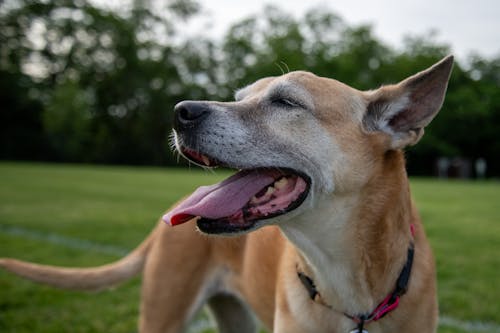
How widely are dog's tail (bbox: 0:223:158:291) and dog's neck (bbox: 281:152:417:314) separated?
5.18 ft

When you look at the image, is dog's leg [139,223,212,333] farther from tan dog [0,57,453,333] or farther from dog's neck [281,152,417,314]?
dog's neck [281,152,417,314]

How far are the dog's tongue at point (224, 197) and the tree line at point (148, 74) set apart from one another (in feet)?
144

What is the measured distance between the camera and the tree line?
1827 inches

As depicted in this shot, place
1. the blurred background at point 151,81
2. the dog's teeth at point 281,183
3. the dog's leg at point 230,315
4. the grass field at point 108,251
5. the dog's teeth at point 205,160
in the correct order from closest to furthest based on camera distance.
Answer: the dog's teeth at point 205,160 < the dog's teeth at point 281,183 < the dog's leg at point 230,315 < the grass field at point 108,251 < the blurred background at point 151,81

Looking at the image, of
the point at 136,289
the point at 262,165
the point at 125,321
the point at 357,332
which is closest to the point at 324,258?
the point at 357,332

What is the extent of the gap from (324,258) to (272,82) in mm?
1106

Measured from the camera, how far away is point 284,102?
2895 millimetres

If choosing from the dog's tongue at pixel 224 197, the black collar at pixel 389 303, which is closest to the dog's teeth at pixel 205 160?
the dog's tongue at pixel 224 197

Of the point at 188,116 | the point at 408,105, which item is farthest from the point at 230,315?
the point at 408,105

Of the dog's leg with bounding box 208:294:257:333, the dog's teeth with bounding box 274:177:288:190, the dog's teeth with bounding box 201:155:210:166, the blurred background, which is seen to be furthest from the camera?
the blurred background

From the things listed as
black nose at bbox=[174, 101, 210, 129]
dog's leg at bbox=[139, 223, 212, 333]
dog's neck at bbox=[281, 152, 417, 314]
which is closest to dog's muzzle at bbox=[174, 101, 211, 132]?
black nose at bbox=[174, 101, 210, 129]

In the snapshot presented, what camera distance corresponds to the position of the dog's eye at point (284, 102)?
2871mm

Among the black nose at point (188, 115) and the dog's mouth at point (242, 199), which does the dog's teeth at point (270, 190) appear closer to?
the dog's mouth at point (242, 199)

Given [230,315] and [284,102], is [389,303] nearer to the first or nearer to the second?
[284,102]
